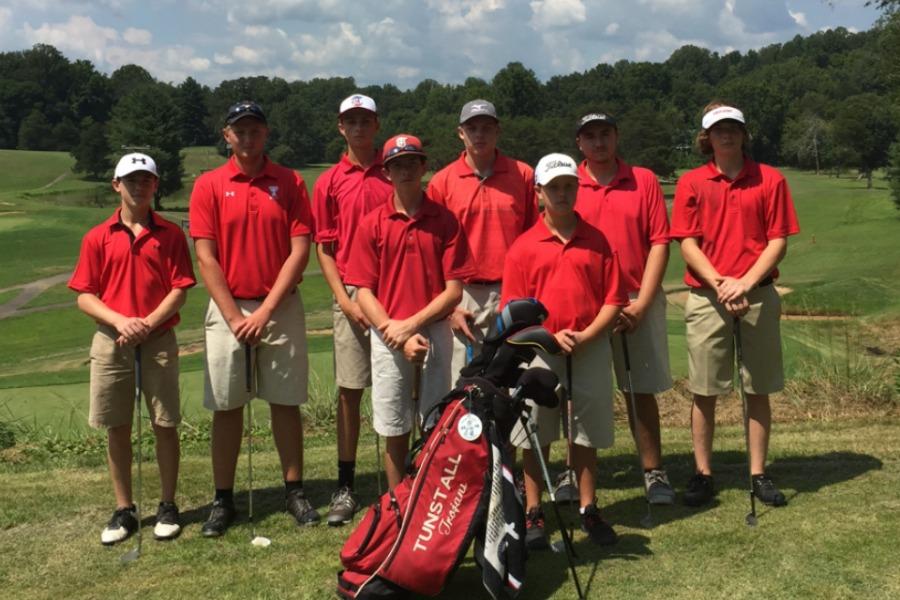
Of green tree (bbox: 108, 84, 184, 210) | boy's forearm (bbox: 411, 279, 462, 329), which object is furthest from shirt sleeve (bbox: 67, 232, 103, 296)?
green tree (bbox: 108, 84, 184, 210)

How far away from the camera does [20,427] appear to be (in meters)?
9.05

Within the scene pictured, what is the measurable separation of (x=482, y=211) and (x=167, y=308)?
6.37 feet

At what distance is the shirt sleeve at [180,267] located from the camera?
548 cm

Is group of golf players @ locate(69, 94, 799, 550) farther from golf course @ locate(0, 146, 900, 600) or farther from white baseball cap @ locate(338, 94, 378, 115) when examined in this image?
golf course @ locate(0, 146, 900, 600)

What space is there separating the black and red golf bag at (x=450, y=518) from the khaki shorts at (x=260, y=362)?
1.47 meters

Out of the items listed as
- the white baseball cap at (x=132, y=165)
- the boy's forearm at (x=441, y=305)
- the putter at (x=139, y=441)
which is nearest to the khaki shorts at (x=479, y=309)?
the boy's forearm at (x=441, y=305)

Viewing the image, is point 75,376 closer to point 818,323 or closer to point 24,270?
point 818,323


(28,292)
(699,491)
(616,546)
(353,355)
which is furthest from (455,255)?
(28,292)

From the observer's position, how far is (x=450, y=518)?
4113 millimetres

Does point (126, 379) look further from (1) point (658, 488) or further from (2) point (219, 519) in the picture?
(1) point (658, 488)

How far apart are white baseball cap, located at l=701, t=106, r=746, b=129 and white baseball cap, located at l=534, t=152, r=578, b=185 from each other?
45.4 inches

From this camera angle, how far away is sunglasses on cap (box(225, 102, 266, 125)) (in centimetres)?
545

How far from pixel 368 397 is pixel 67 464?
10.8 ft

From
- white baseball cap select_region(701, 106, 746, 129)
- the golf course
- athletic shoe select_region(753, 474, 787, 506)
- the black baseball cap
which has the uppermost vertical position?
the black baseball cap
